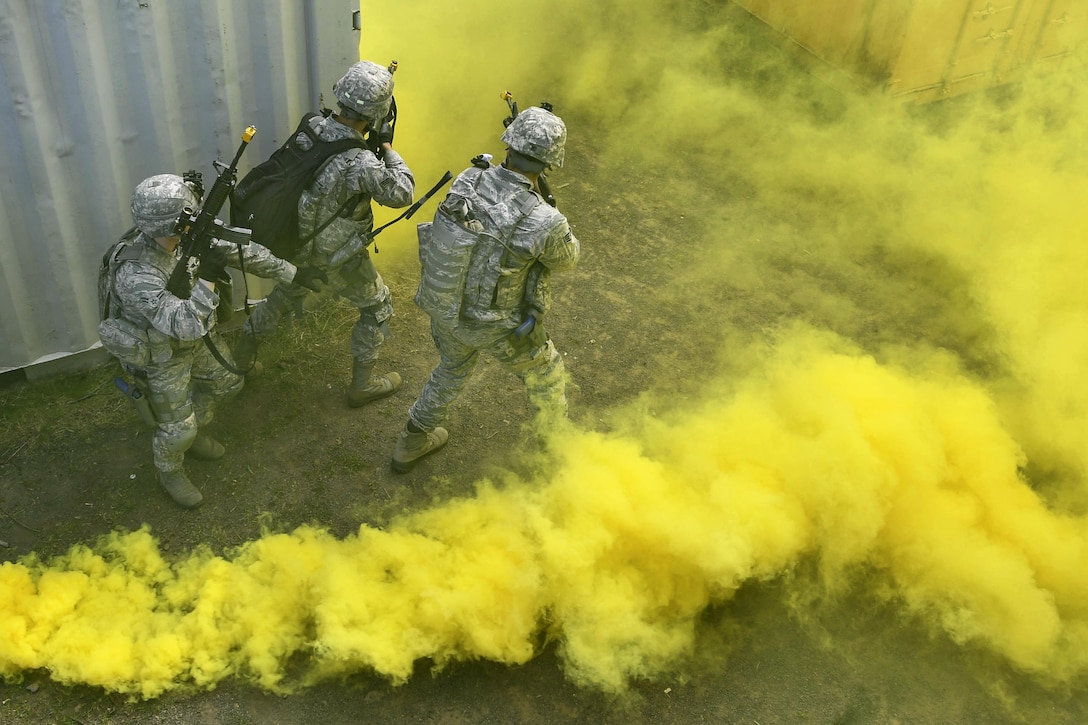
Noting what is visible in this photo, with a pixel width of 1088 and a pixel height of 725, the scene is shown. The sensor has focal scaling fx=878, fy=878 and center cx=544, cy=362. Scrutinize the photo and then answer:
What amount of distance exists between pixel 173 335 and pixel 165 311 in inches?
4.1

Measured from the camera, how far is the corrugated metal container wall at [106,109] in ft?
13.4

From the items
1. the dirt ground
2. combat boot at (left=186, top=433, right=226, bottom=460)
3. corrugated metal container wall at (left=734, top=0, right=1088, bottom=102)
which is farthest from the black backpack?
corrugated metal container wall at (left=734, top=0, right=1088, bottom=102)

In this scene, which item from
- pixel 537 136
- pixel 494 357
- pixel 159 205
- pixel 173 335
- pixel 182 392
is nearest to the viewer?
pixel 159 205

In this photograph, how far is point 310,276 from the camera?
14.6ft

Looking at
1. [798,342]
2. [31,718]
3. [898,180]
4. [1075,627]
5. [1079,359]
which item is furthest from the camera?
[898,180]

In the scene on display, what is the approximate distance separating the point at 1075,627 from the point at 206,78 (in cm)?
499

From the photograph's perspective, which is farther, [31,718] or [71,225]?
[71,225]

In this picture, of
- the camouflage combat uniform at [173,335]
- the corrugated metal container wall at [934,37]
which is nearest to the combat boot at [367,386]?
the camouflage combat uniform at [173,335]

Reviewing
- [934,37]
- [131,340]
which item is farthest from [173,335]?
[934,37]

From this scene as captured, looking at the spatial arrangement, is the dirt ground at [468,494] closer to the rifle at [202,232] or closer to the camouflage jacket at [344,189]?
the camouflage jacket at [344,189]

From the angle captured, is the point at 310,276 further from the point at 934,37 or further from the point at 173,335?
the point at 934,37

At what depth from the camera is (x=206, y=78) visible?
4527mm

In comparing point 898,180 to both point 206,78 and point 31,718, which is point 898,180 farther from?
point 31,718

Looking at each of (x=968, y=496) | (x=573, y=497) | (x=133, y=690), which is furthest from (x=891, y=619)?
(x=133, y=690)
